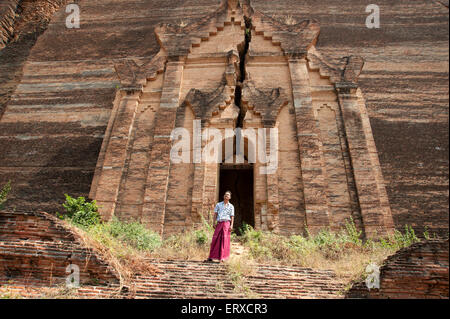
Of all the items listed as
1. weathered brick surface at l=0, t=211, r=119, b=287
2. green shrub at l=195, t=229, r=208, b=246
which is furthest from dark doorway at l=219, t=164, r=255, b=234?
weathered brick surface at l=0, t=211, r=119, b=287

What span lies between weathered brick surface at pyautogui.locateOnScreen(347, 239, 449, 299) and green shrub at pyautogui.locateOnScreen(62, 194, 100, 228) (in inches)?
245

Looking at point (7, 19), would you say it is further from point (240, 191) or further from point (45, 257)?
point (45, 257)

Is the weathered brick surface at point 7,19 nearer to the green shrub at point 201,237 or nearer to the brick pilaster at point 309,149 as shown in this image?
the brick pilaster at point 309,149

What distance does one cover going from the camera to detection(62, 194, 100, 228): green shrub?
803 centimetres

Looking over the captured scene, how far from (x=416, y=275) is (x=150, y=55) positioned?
14.0 meters

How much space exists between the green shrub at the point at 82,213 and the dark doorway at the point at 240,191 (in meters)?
4.67

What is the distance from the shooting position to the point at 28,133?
13.2 m

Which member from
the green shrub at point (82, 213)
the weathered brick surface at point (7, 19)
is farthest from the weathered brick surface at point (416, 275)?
the weathered brick surface at point (7, 19)

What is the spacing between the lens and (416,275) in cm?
435

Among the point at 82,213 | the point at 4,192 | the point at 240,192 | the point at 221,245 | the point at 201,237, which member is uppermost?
the point at 240,192

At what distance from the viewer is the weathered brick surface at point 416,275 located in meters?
4.23

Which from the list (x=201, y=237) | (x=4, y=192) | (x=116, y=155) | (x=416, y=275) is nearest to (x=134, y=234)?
(x=201, y=237)
